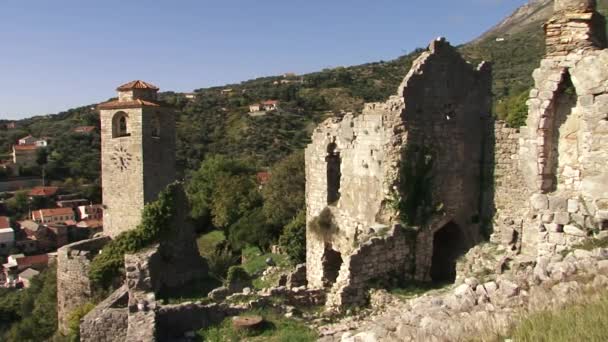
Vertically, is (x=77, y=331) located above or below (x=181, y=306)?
below

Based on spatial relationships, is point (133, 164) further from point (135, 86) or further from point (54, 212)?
point (54, 212)

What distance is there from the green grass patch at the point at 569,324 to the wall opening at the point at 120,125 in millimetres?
23014

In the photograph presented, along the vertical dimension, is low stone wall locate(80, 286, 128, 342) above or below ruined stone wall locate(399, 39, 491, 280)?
below

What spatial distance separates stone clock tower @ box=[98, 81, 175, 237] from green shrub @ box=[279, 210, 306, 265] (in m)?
6.38

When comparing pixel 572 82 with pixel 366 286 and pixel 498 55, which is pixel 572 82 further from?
pixel 498 55

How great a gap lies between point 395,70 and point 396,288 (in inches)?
2728

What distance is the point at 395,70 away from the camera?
253ft

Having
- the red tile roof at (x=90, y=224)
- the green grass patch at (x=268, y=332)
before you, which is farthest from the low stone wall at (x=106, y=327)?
the red tile roof at (x=90, y=224)

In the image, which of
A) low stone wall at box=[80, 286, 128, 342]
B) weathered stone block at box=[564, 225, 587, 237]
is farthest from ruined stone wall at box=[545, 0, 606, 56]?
low stone wall at box=[80, 286, 128, 342]

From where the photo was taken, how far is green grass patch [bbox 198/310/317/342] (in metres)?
9.05

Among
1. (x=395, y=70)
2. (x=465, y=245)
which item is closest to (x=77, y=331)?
(x=465, y=245)

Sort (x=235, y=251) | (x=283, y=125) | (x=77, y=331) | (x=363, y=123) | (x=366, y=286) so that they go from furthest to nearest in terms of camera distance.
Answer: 1. (x=283, y=125)
2. (x=235, y=251)
3. (x=77, y=331)
4. (x=363, y=123)
5. (x=366, y=286)

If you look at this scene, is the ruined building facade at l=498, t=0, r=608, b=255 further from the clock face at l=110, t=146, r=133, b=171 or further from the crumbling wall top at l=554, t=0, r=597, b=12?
the clock face at l=110, t=146, r=133, b=171

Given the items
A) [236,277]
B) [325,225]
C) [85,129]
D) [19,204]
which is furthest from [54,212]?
[325,225]
